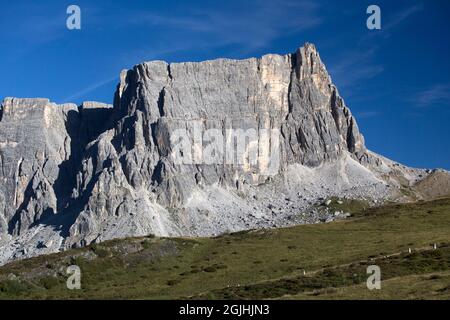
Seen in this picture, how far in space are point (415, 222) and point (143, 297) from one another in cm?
5352

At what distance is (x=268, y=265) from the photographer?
84.9m

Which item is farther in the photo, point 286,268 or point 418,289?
point 286,268

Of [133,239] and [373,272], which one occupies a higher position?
[133,239]

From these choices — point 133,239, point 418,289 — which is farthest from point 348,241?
point 418,289

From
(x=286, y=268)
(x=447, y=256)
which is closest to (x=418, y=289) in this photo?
(x=447, y=256)

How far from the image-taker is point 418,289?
54844 millimetres

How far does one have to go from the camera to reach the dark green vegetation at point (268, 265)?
6394 cm

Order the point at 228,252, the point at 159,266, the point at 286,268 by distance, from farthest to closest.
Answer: the point at 228,252 → the point at 159,266 → the point at 286,268

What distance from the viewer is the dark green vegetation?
6394 cm

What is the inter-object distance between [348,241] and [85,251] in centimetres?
3467
